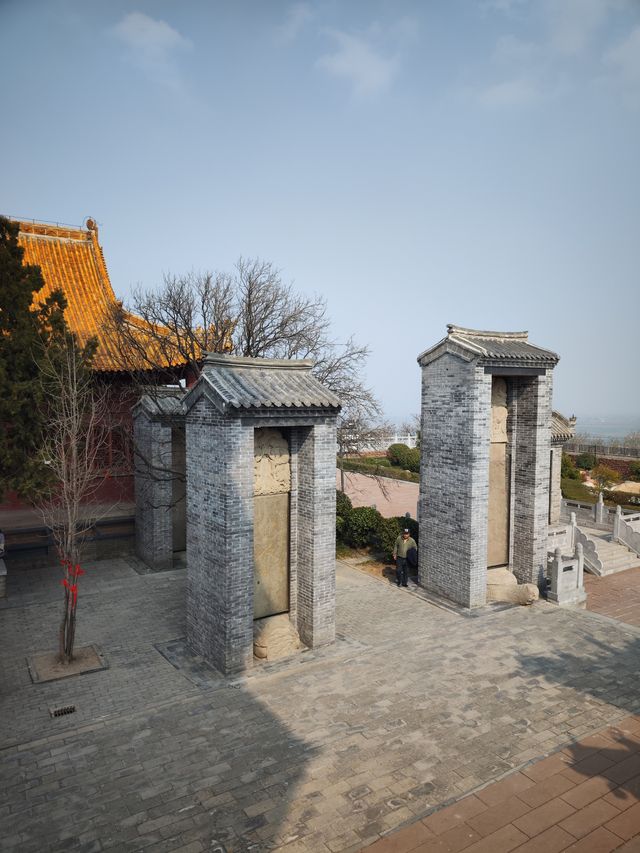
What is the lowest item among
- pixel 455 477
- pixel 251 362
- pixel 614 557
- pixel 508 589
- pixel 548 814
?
pixel 548 814

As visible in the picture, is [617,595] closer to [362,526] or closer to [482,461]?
[482,461]

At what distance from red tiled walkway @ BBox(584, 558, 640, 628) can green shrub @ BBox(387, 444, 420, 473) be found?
17.6m

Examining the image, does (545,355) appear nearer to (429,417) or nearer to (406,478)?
(429,417)

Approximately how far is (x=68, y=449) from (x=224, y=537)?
3.31 m

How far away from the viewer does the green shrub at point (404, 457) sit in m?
31.3

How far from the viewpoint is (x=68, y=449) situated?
30.5ft

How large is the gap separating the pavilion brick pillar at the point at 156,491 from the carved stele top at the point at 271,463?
4935 millimetres

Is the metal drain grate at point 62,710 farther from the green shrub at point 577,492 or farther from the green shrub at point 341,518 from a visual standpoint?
the green shrub at point 577,492

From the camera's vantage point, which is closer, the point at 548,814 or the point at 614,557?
the point at 548,814

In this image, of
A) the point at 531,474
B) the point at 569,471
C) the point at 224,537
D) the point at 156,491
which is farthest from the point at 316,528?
the point at 569,471

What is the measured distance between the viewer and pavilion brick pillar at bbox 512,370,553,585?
A: 1115 cm

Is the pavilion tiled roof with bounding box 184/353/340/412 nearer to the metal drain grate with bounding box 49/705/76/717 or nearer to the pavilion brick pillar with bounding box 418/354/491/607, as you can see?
the pavilion brick pillar with bounding box 418/354/491/607

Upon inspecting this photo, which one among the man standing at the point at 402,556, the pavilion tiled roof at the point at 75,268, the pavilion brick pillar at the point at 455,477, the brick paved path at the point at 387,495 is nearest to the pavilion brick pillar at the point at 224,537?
the pavilion brick pillar at the point at 455,477

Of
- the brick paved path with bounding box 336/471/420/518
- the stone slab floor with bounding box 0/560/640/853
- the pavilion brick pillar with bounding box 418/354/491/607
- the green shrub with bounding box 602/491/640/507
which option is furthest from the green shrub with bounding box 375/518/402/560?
the green shrub with bounding box 602/491/640/507
